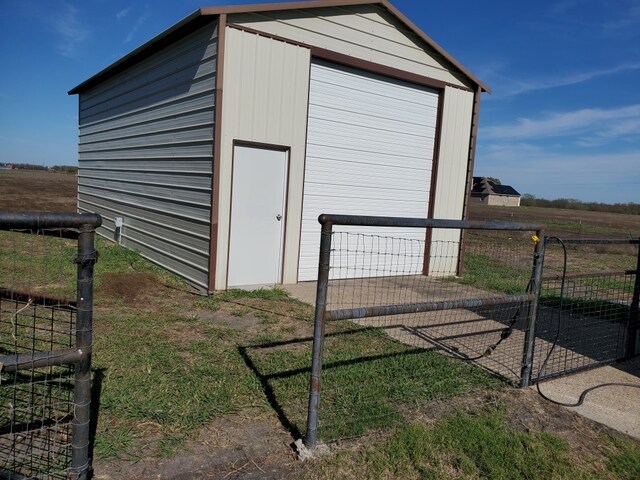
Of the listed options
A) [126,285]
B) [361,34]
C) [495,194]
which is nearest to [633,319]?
[361,34]

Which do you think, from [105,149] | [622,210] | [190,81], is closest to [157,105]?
[190,81]

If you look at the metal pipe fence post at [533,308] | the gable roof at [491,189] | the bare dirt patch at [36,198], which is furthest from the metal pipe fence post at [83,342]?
the gable roof at [491,189]

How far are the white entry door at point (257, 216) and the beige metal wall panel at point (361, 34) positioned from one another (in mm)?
1971

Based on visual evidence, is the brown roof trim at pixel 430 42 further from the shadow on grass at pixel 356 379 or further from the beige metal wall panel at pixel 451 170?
the shadow on grass at pixel 356 379

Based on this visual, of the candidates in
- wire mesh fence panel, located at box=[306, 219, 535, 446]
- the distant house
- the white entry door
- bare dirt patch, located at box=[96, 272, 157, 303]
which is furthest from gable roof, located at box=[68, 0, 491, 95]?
the distant house

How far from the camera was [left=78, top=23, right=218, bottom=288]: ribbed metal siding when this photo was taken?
25.3ft

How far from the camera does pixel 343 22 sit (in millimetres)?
8688

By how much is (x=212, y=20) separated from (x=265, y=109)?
150 cm

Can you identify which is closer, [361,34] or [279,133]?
[279,133]

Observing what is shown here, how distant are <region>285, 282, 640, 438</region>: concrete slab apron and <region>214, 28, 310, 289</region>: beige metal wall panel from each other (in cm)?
171

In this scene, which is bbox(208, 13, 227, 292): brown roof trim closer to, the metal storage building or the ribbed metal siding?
the metal storage building

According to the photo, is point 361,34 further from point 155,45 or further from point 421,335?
point 421,335

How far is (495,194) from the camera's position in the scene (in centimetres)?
7400

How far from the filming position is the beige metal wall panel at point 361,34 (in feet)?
25.8
